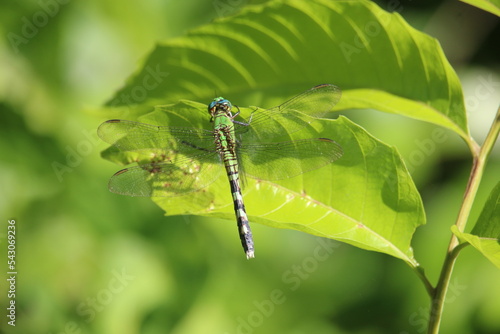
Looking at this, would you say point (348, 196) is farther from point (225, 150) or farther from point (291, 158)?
point (225, 150)

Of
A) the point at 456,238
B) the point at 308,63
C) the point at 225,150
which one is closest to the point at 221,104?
the point at 225,150

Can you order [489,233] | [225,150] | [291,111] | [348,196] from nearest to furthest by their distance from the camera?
[489,233], [348,196], [291,111], [225,150]

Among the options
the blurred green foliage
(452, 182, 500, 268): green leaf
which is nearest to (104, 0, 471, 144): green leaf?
(452, 182, 500, 268): green leaf

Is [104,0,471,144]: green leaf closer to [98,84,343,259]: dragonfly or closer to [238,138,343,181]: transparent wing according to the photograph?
[98,84,343,259]: dragonfly

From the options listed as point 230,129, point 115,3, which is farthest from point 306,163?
point 115,3

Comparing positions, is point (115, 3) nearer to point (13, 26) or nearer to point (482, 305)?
point (13, 26)

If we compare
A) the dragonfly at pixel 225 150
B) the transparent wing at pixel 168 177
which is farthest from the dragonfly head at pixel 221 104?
the transparent wing at pixel 168 177

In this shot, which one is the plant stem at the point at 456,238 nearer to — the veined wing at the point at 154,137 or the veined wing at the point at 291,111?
the veined wing at the point at 291,111
